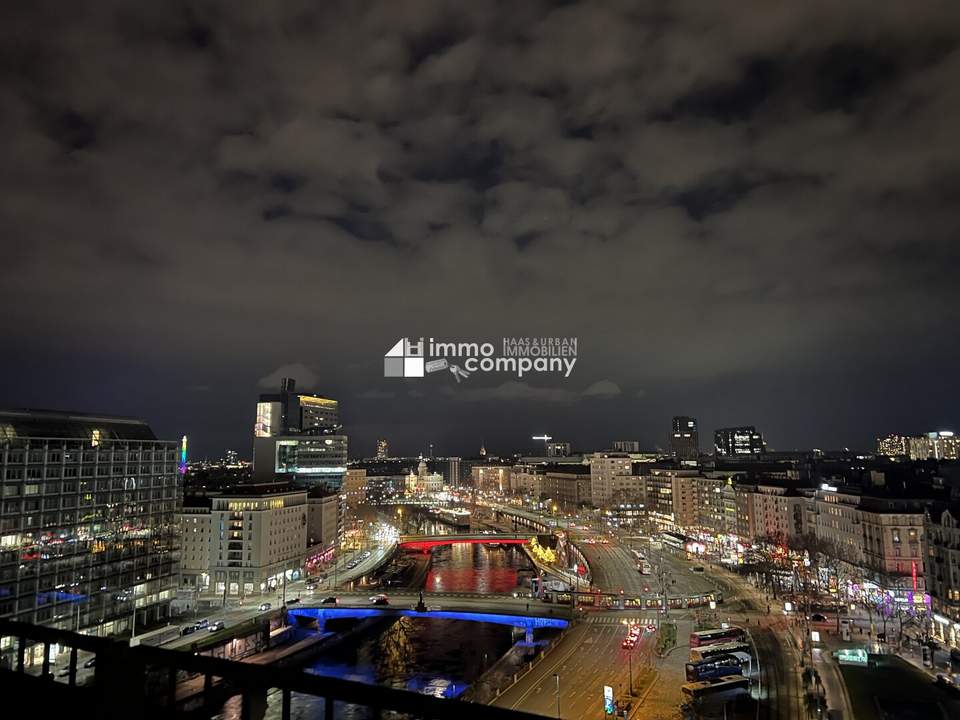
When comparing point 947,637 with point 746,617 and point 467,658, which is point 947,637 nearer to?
point 746,617

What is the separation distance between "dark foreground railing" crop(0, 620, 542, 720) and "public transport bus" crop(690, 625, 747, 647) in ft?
129

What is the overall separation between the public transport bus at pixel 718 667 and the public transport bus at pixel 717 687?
646 millimetres

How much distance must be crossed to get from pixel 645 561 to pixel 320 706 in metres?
45.3

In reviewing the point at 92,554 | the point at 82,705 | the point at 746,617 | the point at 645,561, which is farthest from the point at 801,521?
the point at 82,705

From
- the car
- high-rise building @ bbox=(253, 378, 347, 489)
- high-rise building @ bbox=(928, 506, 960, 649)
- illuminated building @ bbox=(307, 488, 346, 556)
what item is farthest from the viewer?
high-rise building @ bbox=(253, 378, 347, 489)

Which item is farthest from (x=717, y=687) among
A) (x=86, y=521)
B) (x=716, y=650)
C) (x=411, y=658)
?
(x=86, y=521)

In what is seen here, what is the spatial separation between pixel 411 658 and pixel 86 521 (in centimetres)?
2316

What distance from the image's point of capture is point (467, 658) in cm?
4472

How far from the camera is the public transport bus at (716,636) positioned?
1518 inches

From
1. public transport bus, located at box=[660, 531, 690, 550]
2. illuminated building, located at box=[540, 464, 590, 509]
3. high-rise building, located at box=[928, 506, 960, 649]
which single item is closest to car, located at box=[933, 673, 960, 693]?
high-rise building, located at box=[928, 506, 960, 649]

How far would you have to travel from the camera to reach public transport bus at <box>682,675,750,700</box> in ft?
103

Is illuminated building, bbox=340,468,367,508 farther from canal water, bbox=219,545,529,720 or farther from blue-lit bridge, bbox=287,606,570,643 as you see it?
blue-lit bridge, bbox=287,606,570,643

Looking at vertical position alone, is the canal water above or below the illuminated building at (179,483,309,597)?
below

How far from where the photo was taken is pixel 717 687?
3162 cm
